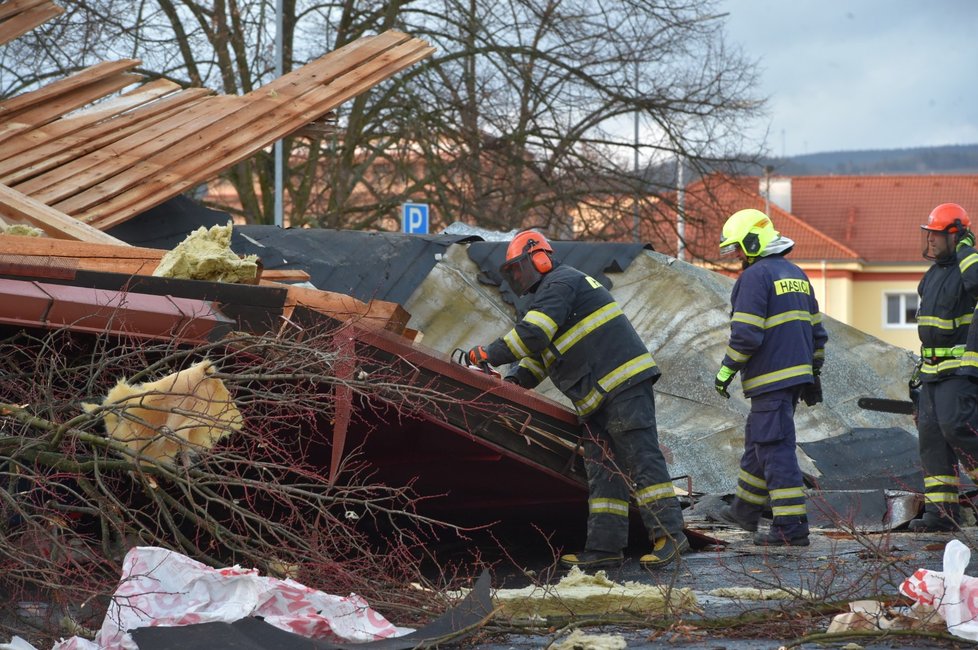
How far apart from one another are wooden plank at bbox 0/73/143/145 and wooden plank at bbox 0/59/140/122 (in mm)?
43

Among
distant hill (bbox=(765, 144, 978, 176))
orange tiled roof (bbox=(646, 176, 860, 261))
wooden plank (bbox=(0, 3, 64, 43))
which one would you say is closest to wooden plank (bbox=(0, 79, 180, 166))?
wooden plank (bbox=(0, 3, 64, 43))

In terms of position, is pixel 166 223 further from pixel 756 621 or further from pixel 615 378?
pixel 756 621

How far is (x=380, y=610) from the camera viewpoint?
4.34 meters

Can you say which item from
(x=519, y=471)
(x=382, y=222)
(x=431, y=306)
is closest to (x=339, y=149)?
(x=382, y=222)

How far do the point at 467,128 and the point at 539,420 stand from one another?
11.1 metres

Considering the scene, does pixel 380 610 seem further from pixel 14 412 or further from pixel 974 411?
pixel 974 411

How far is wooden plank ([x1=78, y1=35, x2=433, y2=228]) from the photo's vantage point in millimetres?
8938

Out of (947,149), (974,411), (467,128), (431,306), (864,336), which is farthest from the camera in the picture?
(947,149)

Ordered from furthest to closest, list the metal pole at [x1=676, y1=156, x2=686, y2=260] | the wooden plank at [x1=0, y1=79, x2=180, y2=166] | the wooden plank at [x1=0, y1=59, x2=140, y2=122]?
the metal pole at [x1=676, y1=156, x2=686, y2=260]
the wooden plank at [x1=0, y1=59, x2=140, y2=122]
the wooden plank at [x1=0, y1=79, x2=180, y2=166]

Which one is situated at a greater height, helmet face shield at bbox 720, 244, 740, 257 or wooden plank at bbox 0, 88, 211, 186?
wooden plank at bbox 0, 88, 211, 186

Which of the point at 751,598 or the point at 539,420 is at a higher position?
the point at 539,420

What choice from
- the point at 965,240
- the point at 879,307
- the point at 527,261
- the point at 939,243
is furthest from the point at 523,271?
the point at 879,307

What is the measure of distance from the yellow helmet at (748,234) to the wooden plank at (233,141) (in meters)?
4.53

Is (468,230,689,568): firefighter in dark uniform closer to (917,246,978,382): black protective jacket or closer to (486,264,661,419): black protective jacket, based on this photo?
(486,264,661,419): black protective jacket
